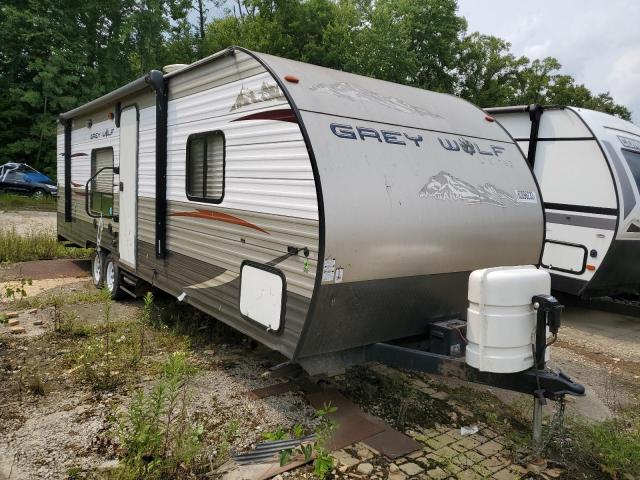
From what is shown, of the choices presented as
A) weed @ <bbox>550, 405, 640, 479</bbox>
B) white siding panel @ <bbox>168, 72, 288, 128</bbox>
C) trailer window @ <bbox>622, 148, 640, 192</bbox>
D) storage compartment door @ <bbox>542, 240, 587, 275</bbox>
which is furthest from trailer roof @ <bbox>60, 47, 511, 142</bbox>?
trailer window @ <bbox>622, 148, 640, 192</bbox>

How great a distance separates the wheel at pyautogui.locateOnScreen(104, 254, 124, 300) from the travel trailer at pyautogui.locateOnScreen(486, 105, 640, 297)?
6.23 metres

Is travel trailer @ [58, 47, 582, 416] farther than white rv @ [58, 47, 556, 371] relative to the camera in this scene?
No

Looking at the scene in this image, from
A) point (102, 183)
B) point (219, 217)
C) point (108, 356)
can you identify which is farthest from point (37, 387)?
point (102, 183)

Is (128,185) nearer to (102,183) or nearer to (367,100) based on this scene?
(102,183)

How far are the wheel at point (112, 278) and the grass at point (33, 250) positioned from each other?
2984 mm

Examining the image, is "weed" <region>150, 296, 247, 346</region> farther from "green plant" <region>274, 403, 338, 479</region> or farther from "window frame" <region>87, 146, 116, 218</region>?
"green plant" <region>274, 403, 338, 479</region>

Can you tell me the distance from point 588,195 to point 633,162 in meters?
0.87

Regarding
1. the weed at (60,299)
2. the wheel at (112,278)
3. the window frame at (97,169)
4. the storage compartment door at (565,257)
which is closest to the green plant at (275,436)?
the weed at (60,299)

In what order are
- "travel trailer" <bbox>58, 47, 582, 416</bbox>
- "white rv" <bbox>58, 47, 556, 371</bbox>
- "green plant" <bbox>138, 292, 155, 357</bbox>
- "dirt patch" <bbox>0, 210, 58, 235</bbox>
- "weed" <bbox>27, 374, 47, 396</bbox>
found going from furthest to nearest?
"dirt patch" <bbox>0, 210, 58, 235</bbox> → "green plant" <bbox>138, 292, 155, 357</bbox> → "weed" <bbox>27, 374, 47, 396</bbox> → "white rv" <bbox>58, 47, 556, 371</bbox> → "travel trailer" <bbox>58, 47, 582, 416</bbox>

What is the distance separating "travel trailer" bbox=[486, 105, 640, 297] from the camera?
7.00 metres

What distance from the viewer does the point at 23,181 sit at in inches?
838

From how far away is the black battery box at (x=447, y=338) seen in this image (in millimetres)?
4023

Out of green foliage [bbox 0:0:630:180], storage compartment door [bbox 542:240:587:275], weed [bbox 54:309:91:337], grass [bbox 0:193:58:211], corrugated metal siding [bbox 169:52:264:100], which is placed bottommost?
weed [bbox 54:309:91:337]

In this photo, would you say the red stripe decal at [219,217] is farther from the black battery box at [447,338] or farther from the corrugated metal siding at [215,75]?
the black battery box at [447,338]
